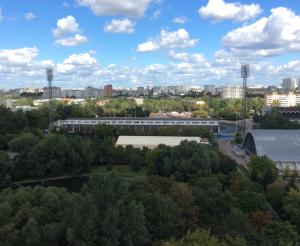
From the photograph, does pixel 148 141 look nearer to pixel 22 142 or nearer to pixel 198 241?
pixel 22 142

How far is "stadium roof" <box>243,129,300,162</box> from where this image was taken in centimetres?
2953

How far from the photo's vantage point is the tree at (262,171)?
22.7 m

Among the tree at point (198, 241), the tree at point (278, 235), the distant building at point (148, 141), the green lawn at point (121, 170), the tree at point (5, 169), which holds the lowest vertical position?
the green lawn at point (121, 170)

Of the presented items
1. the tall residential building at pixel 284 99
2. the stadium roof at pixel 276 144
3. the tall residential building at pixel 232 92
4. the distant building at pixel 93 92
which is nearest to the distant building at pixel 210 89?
the tall residential building at pixel 232 92

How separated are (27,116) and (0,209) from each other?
3468cm

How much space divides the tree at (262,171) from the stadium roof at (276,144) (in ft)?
17.2

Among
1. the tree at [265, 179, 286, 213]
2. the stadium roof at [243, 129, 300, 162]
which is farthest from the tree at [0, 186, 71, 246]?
the stadium roof at [243, 129, 300, 162]

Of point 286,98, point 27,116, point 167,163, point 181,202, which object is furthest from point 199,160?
point 286,98

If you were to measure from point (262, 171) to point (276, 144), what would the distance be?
8221 mm

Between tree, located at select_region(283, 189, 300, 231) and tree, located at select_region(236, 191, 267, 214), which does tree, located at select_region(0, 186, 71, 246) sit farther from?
tree, located at select_region(283, 189, 300, 231)

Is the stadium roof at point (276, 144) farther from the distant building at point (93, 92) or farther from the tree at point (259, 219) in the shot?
the distant building at point (93, 92)

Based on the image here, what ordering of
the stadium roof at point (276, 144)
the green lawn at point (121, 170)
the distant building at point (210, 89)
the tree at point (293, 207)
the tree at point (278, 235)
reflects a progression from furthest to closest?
the distant building at point (210, 89)
the stadium roof at point (276, 144)
the green lawn at point (121, 170)
the tree at point (293, 207)
the tree at point (278, 235)

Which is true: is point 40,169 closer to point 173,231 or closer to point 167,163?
point 167,163

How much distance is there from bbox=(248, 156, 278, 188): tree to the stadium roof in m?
5.25
